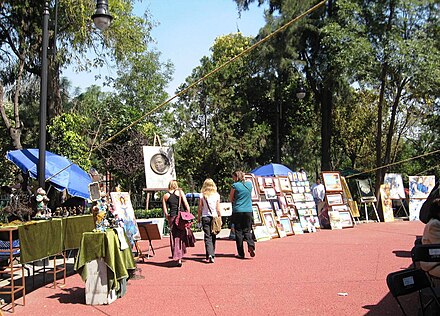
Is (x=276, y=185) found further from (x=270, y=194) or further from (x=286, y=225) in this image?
(x=286, y=225)

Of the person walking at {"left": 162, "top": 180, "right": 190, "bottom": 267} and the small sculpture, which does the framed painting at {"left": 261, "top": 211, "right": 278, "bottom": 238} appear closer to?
the person walking at {"left": 162, "top": 180, "right": 190, "bottom": 267}

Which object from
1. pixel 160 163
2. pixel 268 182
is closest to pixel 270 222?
pixel 268 182

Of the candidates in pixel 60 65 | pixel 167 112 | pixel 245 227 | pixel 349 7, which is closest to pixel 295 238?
pixel 245 227

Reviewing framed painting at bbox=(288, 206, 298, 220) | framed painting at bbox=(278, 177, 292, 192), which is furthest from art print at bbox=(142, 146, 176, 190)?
framed painting at bbox=(288, 206, 298, 220)

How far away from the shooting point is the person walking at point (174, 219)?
30.0ft

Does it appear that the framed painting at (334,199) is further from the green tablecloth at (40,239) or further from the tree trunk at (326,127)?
the green tablecloth at (40,239)

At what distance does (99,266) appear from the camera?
659cm

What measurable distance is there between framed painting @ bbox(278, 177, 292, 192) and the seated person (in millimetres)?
9735

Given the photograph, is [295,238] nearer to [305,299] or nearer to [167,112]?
[305,299]

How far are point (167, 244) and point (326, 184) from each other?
6.61m

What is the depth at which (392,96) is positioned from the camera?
Answer: 2795 centimetres

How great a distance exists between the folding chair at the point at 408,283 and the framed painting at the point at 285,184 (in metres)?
10.7

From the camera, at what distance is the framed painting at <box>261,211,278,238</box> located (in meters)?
13.9

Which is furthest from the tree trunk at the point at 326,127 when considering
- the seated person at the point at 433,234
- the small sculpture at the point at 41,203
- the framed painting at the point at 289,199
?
the seated person at the point at 433,234
